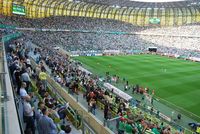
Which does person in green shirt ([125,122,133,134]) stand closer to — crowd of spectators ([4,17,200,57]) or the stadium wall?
crowd of spectators ([4,17,200,57])

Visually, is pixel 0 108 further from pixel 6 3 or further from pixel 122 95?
pixel 6 3

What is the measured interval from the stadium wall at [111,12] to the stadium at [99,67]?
13.1 inches

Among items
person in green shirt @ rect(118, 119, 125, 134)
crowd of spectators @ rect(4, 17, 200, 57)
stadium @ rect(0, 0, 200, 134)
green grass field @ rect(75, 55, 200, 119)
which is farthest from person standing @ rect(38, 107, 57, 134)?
crowd of spectators @ rect(4, 17, 200, 57)

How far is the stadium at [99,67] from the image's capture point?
952cm

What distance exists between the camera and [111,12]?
271 ft

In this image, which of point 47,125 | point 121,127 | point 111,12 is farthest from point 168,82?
point 111,12

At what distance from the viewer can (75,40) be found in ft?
202

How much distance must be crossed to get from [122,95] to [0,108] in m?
18.2

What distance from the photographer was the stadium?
9523 mm

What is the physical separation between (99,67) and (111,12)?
49.0 metres

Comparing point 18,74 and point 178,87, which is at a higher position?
point 18,74

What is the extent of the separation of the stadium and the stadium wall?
33cm

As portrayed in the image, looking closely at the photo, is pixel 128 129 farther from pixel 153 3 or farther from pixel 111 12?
pixel 111 12

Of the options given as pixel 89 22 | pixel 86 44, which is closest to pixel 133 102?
pixel 86 44
